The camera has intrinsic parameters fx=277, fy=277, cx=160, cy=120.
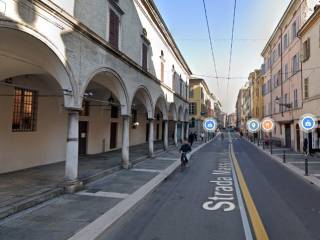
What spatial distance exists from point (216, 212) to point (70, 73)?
20.4ft

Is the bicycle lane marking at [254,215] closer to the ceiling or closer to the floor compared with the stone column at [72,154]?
closer to the floor

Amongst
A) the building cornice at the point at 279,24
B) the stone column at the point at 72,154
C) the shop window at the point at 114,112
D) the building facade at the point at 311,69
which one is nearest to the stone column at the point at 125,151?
the stone column at the point at 72,154

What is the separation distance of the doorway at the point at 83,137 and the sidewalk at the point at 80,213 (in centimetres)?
672

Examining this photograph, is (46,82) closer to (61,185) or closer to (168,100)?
(61,185)

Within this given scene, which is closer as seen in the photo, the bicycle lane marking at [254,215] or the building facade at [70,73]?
the bicycle lane marking at [254,215]

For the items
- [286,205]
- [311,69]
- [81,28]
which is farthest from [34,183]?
[311,69]

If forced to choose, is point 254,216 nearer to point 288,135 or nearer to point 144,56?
point 144,56

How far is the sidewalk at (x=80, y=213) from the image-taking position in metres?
5.74

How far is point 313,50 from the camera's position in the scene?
21.3 meters

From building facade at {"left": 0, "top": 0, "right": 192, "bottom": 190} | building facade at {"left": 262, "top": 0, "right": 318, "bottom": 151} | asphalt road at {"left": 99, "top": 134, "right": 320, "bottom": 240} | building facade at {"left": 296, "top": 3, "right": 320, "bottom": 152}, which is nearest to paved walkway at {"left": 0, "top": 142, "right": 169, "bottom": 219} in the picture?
building facade at {"left": 0, "top": 0, "right": 192, "bottom": 190}

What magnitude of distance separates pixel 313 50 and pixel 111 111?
16.2 m

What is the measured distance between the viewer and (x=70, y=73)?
9133 millimetres

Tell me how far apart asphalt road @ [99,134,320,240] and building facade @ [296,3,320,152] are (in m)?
11.8

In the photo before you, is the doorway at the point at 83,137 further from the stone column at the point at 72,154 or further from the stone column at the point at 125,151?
the stone column at the point at 72,154
